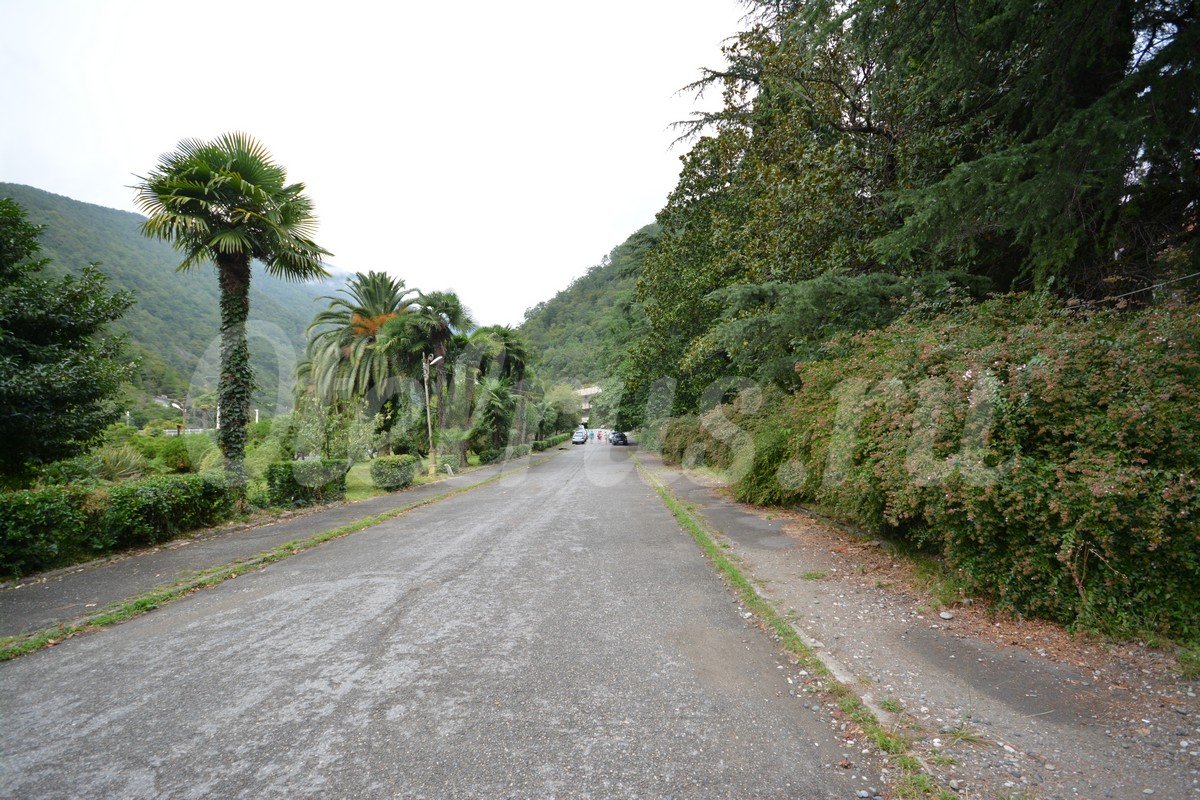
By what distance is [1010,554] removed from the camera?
14.1 ft

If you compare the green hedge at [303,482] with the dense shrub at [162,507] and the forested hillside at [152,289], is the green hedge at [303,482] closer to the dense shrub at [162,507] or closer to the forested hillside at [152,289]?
the dense shrub at [162,507]

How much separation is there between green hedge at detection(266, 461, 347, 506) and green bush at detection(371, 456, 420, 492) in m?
2.79

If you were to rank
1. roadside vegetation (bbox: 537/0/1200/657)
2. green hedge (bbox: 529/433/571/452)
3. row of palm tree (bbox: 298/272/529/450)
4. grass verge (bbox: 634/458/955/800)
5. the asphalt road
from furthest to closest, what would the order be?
green hedge (bbox: 529/433/571/452) < row of palm tree (bbox: 298/272/529/450) < roadside vegetation (bbox: 537/0/1200/657) < the asphalt road < grass verge (bbox: 634/458/955/800)

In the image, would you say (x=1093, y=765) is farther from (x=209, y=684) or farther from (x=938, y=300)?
(x=938, y=300)

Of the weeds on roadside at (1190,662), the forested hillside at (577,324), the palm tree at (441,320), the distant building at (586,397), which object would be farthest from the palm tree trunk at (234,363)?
the distant building at (586,397)

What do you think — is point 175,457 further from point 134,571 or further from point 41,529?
point 134,571

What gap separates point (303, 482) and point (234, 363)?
3229 millimetres

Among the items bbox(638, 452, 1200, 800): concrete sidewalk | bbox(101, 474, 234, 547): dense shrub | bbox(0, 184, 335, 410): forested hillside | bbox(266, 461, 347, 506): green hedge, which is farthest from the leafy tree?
bbox(0, 184, 335, 410): forested hillside

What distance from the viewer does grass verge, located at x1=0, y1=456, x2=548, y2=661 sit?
451 centimetres

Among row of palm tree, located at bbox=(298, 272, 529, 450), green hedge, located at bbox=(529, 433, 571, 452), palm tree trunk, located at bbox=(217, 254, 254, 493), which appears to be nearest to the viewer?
palm tree trunk, located at bbox=(217, 254, 254, 493)

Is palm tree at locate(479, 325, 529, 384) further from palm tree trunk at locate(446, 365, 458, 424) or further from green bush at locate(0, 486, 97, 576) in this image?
green bush at locate(0, 486, 97, 576)

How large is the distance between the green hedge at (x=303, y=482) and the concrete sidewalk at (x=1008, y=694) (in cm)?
1098

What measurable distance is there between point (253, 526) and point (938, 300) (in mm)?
12656

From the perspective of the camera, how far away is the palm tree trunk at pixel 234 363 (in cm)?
1049
